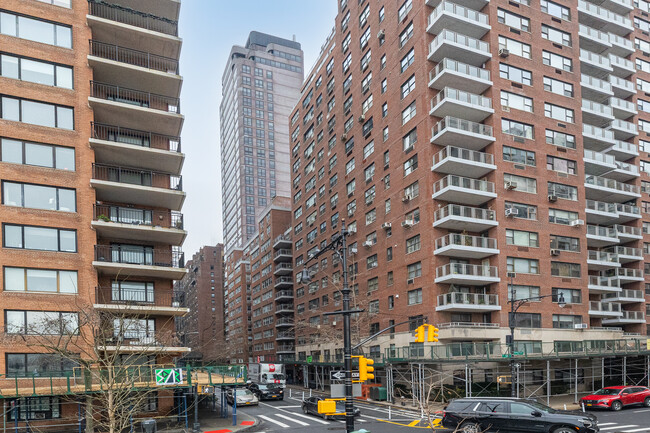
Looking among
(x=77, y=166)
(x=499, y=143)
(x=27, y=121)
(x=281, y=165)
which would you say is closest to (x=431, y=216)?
(x=499, y=143)

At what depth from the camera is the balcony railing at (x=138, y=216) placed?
33.3 m

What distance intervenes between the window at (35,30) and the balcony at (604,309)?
4673 cm

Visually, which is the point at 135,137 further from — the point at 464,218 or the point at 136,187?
the point at 464,218

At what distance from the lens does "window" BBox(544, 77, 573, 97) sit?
48062mm

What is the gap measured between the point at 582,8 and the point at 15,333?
55.6 m

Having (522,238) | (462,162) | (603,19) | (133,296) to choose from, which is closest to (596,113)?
(603,19)

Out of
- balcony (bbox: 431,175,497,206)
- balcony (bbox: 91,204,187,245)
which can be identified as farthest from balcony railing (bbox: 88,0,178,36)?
balcony (bbox: 431,175,497,206)

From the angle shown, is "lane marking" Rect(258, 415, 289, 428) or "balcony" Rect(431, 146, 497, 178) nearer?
"lane marking" Rect(258, 415, 289, 428)

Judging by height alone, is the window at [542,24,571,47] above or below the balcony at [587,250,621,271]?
above

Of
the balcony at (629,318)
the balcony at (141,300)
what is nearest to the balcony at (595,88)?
the balcony at (629,318)

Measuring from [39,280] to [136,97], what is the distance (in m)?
13.6

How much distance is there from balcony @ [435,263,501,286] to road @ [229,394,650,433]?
426 inches

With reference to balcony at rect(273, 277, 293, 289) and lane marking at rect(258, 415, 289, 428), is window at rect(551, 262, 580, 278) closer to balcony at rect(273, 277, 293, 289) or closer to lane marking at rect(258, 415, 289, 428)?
lane marking at rect(258, 415, 289, 428)

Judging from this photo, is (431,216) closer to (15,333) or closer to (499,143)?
(499,143)
